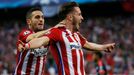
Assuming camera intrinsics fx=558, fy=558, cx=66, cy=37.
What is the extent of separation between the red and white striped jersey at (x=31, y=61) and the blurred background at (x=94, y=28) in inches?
307

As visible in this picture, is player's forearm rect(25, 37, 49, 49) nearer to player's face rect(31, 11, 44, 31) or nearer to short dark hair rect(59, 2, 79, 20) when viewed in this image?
short dark hair rect(59, 2, 79, 20)

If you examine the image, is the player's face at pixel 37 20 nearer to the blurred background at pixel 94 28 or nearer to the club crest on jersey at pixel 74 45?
the club crest on jersey at pixel 74 45

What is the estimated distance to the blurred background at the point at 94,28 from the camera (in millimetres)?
18328

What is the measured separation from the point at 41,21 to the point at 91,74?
8082mm

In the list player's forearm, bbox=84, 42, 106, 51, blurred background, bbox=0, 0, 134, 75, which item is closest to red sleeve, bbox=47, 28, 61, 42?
player's forearm, bbox=84, 42, 106, 51

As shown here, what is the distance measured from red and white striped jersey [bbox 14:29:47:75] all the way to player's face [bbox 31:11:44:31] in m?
0.11

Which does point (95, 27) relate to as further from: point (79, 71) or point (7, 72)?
point (79, 71)

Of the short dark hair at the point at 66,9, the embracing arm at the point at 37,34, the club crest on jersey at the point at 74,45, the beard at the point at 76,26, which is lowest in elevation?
the club crest on jersey at the point at 74,45

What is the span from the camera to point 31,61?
27.9 ft

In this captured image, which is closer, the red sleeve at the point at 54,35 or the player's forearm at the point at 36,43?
the player's forearm at the point at 36,43

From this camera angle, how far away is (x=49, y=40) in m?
7.18

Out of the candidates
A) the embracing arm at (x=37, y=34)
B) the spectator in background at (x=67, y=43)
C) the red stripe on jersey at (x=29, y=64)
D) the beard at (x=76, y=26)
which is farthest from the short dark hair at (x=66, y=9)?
the red stripe on jersey at (x=29, y=64)

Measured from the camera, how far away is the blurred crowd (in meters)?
18.0

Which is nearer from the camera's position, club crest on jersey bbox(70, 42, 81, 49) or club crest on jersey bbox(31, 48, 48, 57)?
club crest on jersey bbox(70, 42, 81, 49)
